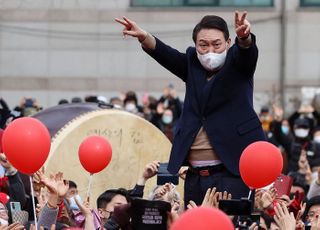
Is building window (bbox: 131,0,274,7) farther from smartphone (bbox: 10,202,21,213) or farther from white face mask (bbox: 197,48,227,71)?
white face mask (bbox: 197,48,227,71)

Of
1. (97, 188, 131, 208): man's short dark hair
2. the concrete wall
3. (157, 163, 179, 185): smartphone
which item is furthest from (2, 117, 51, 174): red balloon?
the concrete wall

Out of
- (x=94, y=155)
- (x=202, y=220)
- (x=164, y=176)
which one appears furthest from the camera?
(x=94, y=155)

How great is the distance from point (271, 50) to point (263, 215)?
1186cm

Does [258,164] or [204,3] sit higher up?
[204,3]

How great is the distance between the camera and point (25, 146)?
287 inches

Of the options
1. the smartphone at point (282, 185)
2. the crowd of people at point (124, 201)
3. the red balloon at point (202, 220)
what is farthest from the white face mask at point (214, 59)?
the red balloon at point (202, 220)

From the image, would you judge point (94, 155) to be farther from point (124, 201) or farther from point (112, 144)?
point (112, 144)

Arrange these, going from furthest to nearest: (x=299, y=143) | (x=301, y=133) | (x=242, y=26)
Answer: (x=301, y=133) < (x=299, y=143) < (x=242, y=26)

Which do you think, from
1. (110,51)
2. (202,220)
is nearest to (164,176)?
(202,220)

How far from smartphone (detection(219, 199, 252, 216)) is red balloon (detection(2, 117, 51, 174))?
1367mm

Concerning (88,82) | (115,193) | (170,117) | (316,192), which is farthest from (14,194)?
(88,82)

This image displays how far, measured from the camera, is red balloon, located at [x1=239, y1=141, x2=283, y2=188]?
6.86 m

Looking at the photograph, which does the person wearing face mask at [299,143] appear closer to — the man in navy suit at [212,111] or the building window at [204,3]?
the building window at [204,3]

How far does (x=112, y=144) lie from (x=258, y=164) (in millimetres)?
4187
